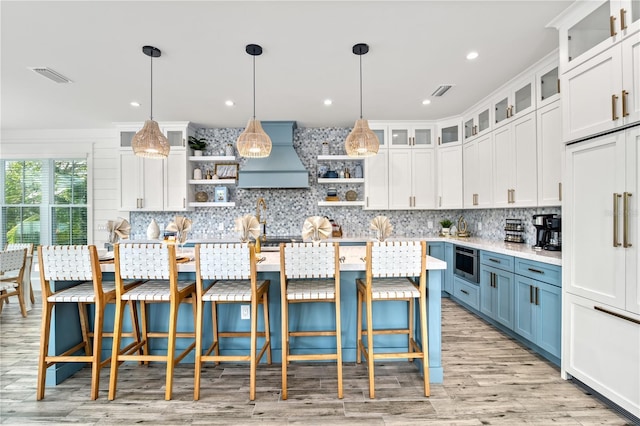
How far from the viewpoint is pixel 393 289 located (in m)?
2.23

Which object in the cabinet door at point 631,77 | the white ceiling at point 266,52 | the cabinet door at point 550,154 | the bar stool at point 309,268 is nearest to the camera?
the cabinet door at point 631,77

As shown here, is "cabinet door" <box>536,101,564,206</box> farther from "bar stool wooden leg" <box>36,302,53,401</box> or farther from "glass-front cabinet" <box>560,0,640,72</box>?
"bar stool wooden leg" <box>36,302,53,401</box>

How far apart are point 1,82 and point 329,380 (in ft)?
15.0

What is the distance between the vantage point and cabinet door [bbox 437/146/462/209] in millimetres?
4707

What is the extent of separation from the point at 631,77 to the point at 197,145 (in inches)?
196

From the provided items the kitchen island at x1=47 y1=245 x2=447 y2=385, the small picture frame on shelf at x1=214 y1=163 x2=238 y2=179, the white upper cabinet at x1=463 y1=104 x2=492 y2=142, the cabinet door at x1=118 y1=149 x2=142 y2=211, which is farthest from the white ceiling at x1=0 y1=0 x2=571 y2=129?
the kitchen island at x1=47 y1=245 x2=447 y2=385

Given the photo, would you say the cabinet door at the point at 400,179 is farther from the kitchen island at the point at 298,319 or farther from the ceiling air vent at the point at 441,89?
the kitchen island at the point at 298,319

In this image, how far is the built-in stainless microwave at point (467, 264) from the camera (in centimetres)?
373

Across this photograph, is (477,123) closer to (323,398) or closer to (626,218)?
(626,218)

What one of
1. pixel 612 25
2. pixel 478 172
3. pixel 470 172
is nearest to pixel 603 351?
pixel 612 25

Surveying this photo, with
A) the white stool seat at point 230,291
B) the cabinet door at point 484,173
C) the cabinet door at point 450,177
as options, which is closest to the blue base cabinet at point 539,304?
the cabinet door at point 484,173

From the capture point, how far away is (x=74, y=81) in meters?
3.39

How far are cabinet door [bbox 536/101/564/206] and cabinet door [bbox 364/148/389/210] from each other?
2.16 m

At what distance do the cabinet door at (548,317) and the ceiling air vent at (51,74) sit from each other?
5.02 m
